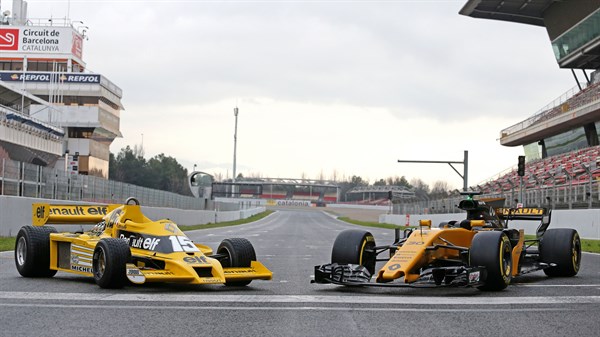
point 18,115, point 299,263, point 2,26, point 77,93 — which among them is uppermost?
point 2,26

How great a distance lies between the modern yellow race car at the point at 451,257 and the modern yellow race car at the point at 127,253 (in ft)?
4.25

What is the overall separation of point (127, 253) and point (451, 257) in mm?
4846

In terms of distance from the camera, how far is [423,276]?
10.5 m

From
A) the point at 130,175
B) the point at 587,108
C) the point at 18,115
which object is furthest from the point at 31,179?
the point at 130,175

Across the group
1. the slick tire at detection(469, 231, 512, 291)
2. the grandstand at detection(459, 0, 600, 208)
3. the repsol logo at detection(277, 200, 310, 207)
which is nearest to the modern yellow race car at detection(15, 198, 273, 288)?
the slick tire at detection(469, 231, 512, 291)

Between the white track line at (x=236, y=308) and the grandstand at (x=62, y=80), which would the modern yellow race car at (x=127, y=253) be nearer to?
the white track line at (x=236, y=308)

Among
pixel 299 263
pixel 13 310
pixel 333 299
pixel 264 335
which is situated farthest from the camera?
pixel 299 263

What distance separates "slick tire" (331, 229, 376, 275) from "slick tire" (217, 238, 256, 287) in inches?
53.0

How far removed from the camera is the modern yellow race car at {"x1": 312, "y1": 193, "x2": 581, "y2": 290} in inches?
408

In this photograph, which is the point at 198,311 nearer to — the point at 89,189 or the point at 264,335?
the point at 264,335

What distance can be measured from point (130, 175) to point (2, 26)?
39.9 metres

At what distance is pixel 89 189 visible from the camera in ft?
107

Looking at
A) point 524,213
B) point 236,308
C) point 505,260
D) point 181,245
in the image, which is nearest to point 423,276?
point 505,260

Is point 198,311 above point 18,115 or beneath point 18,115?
beneath
